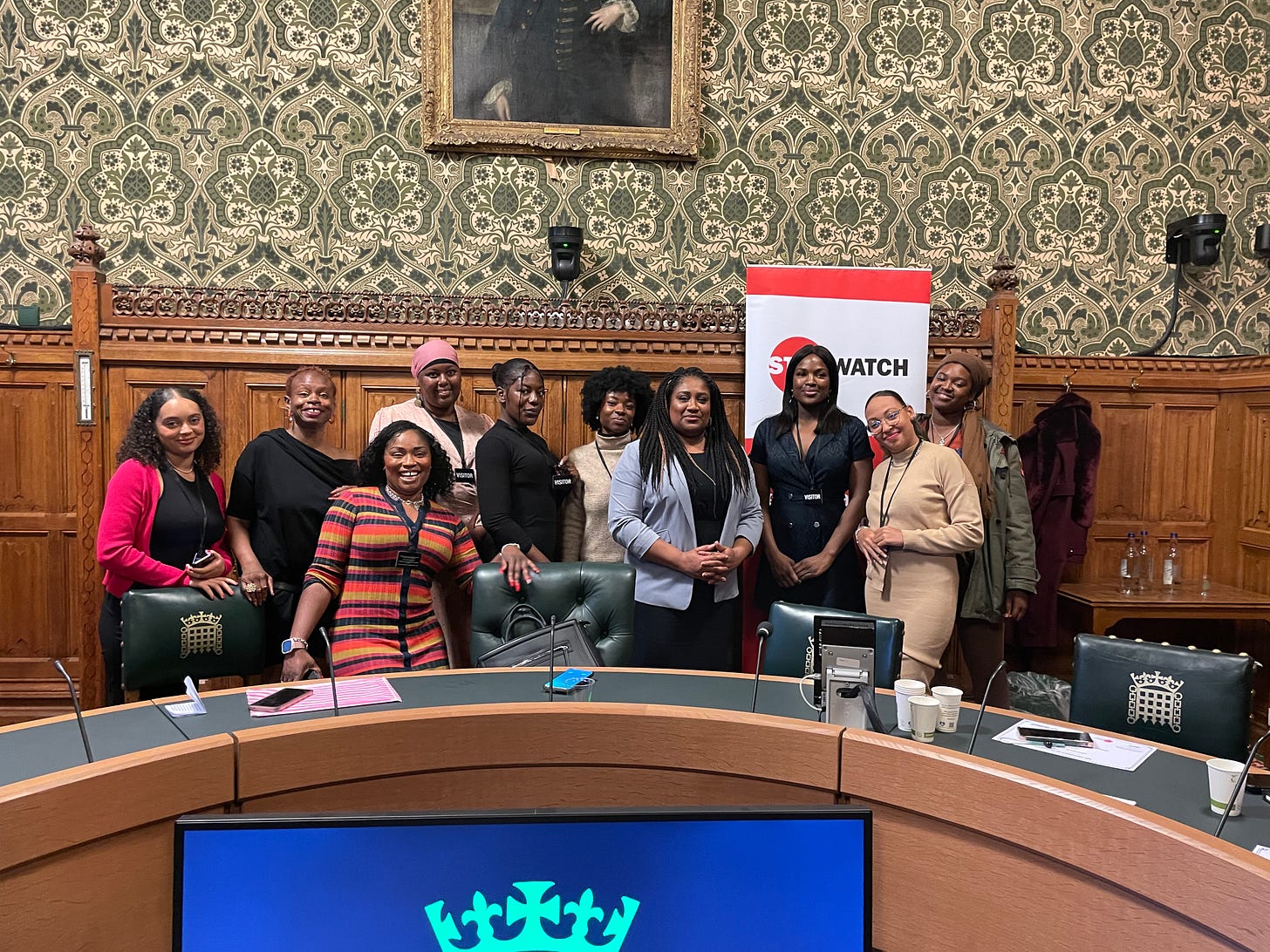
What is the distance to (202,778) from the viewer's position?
1268mm

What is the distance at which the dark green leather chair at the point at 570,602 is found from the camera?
2.54m

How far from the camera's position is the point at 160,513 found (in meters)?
2.82

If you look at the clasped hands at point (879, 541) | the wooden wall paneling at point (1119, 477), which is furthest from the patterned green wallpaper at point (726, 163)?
the clasped hands at point (879, 541)

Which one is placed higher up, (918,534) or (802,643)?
(918,534)

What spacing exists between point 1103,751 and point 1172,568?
309 centimetres

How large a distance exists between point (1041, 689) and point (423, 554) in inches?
108

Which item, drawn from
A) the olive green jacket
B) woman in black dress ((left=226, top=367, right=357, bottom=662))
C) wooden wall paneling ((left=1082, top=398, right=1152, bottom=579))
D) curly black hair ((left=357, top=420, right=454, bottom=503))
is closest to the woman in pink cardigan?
woman in black dress ((left=226, top=367, right=357, bottom=662))

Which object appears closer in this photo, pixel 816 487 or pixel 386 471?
pixel 386 471

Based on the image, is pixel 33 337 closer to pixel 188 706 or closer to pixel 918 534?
pixel 188 706

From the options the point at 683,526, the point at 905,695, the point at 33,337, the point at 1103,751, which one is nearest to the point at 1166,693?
the point at 1103,751

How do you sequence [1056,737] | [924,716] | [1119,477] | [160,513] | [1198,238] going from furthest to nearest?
[1119,477] → [1198,238] → [160,513] → [1056,737] → [924,716]

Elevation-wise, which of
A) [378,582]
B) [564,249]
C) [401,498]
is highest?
[564,249]

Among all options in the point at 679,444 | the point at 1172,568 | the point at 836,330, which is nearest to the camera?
the point at 679,444

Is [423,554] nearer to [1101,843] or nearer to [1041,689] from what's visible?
[1101,843]
